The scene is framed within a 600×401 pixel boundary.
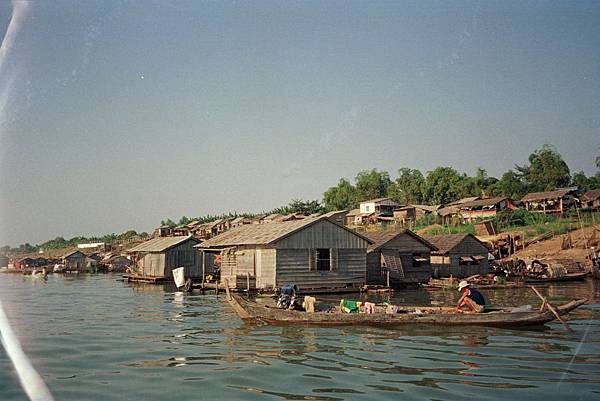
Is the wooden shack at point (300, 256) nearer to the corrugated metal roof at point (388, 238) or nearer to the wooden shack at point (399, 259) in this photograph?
the corrugated metal roof at point (388, 238)

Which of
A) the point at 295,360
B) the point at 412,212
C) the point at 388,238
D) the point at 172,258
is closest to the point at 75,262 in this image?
the point at 172,258

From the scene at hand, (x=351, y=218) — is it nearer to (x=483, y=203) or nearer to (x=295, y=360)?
(x=483, y=203)

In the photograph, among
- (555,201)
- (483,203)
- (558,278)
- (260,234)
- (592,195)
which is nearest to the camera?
(260,234)

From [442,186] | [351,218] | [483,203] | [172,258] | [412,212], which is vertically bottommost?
[172,258]

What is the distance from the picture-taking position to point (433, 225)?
51969mm

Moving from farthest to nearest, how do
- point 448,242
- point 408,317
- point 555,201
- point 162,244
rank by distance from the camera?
point 555,201 → point 162,244 → point 448,242 → point 408,317

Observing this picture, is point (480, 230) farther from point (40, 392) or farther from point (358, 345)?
point (40, 392)

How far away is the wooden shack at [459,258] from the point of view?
1240 inches

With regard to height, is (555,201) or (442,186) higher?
(442,186)

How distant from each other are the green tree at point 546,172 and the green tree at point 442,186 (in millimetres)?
8260

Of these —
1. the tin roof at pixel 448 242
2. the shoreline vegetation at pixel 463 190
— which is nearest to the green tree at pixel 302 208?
the shoreline vegetation at pixel 463 190

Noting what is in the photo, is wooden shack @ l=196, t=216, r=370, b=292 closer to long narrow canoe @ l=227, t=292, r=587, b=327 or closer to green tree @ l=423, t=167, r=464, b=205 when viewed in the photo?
long narrow canoe @ l=227, t=292, r=587, b=327

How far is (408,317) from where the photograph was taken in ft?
47.2

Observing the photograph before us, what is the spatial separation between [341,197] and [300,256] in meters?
63.3
